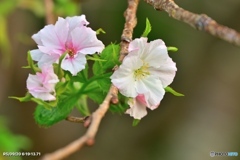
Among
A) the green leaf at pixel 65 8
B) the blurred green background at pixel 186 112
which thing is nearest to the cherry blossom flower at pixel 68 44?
the green leaf at pixel 65 8

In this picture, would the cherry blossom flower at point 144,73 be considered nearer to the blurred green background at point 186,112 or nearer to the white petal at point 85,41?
the white petal at point 85,41

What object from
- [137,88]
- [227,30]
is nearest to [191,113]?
[137,88]

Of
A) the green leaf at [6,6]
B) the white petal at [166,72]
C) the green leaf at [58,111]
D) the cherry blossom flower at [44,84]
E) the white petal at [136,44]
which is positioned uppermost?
the white petal at [136,44]

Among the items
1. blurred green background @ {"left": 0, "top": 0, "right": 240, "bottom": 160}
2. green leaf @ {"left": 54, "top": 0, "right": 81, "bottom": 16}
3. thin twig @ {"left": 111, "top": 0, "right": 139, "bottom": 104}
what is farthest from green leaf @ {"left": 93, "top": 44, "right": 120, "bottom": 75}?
blurred green background @ {"left": 0, "top": 0, "right": 240, "bottom": 160}

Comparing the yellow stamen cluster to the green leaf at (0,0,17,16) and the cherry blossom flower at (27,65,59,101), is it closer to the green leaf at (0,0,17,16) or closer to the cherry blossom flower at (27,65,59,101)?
the cherry blossom flower at (27,65,59,101)

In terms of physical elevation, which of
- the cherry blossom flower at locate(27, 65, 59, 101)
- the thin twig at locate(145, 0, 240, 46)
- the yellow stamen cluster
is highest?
the thin twig at locate(145, 0, 240, 46)

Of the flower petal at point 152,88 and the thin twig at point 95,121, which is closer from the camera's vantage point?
the thin twig at point 95,121

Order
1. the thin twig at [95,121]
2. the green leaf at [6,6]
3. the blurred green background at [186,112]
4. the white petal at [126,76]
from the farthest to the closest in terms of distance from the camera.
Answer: the blurred green background at [186,112] → the green leaf at [6,6] → the white petal at [126,76] → the thin twig at [95,121]
